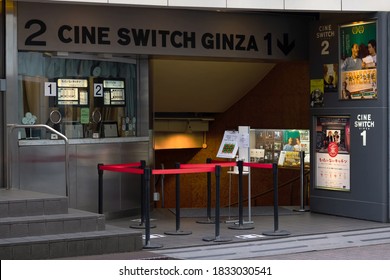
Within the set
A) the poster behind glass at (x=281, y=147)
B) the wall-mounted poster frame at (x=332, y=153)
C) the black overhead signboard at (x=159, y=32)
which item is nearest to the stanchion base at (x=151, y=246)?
the black overhead signboard at (x=159, y=32)

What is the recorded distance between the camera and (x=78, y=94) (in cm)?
1474

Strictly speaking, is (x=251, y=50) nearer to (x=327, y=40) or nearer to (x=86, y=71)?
(x=327, y=40)

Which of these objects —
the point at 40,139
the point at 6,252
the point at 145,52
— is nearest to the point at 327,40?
the point at 145,52

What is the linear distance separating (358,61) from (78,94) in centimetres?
497

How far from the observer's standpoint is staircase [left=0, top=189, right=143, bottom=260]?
420 inches

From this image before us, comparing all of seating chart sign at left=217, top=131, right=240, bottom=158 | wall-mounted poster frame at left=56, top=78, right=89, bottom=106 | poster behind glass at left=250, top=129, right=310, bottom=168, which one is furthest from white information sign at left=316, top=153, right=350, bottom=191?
wall-mounted poster frame at left=56, top=78, right=89, bottom=106

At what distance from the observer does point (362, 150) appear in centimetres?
1485

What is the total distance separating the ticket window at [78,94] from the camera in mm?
14203

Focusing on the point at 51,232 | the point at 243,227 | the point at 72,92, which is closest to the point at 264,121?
the point at 72,92

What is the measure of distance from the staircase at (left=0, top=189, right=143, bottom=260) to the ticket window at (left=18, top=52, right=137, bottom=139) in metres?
2.60

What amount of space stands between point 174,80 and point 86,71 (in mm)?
4338

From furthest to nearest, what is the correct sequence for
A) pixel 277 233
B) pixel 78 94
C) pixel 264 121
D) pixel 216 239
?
1. pixel 264 121
2. pixel 78 94
3. pixel 277 233
4. pixel 216 239

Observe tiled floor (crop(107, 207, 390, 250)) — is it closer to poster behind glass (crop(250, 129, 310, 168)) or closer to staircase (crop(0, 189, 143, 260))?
staircase (crop(0, 189, 143, 260))

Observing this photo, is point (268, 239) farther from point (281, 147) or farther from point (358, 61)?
point (281, 147)
